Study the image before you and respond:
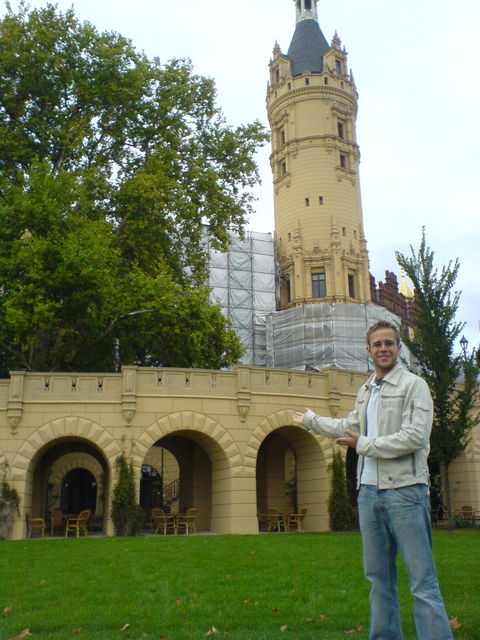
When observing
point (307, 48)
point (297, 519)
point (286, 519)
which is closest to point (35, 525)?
point (286, 519)

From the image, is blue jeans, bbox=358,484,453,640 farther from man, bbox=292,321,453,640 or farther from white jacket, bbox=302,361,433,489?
white jacket, bbox=302,361,433,489

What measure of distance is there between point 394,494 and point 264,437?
21.1 metres

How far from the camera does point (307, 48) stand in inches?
2685

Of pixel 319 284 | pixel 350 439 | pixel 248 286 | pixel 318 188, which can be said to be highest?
pixel 318 188

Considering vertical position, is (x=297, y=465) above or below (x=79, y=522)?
above

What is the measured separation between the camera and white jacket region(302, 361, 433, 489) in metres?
5.54

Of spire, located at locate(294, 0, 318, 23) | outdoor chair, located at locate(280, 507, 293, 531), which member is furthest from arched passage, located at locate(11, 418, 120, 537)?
spire, located at locate(294, 0, 318, 23)

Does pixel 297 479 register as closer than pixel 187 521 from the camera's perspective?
No

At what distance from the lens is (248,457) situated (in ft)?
85.5

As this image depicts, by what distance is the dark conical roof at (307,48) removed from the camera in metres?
65.9

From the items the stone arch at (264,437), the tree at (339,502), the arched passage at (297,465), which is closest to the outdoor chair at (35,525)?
the stone arch at (264,437)

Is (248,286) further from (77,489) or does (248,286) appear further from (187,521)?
(187,521)

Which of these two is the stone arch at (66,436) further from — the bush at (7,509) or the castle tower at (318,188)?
the castle tower at (318,188)

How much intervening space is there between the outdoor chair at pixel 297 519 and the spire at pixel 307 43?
48304 mm
